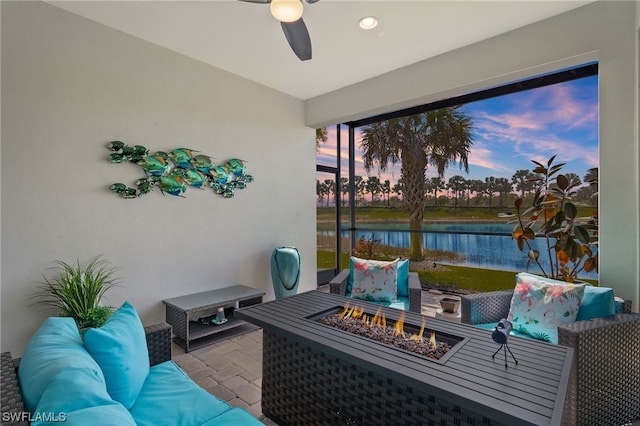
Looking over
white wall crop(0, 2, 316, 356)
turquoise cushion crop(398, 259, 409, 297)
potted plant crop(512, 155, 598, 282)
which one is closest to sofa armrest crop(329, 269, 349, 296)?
turquoise cushion crop(398, 259, 409, 297)

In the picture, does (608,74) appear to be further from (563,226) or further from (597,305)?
(597,305)

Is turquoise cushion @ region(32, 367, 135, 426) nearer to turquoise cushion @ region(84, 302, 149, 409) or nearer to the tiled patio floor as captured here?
turquoise cushion @ region(84, 302, 149, 409)

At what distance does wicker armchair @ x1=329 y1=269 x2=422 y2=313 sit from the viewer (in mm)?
3137

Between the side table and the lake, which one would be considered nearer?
the side table

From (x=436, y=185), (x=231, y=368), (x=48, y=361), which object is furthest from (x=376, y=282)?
(x=436, y=185)

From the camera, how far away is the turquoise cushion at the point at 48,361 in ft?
3.55

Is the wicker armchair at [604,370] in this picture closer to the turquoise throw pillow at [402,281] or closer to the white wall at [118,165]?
the turquoise throw pillow at [402,281]

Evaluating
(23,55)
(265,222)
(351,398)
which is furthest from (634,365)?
(23,55)

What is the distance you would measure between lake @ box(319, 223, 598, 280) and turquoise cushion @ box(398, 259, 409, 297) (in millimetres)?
1963

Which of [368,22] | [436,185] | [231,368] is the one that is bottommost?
[231,368]

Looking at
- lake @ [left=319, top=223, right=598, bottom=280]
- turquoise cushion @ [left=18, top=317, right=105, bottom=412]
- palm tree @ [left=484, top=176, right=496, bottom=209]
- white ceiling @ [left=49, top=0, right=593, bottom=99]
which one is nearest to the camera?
turquoise cushion @ [left=18, top=317, right=105, bottom=412]

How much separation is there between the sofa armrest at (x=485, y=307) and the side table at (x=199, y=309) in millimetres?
2267

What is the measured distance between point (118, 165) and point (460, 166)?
191 inches

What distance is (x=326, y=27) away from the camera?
3061 mm
